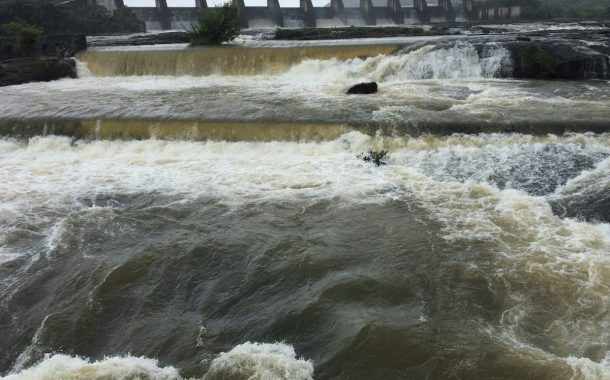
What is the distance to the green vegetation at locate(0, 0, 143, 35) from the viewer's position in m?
29.9

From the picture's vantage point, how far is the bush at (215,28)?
20250 millimetres

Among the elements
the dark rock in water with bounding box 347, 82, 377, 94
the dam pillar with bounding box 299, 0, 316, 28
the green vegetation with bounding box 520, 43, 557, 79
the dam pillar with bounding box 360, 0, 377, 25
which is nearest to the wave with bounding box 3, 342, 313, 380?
the dark rock in water with bounding box 347, 82, 377, 94

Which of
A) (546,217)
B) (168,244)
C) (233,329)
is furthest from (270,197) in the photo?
(546,217)

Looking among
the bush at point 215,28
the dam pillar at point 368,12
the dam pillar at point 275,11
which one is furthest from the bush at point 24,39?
the dam pillar at point 368,12

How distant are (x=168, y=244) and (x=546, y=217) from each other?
4.58m

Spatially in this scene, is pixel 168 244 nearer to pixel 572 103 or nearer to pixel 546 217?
pixel 546 217

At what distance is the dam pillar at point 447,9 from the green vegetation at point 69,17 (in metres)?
28.2

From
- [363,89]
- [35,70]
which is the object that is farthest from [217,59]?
[363,89]

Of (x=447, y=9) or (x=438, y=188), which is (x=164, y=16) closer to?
(x=447, y=9)

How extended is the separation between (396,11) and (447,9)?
5917 millimetres

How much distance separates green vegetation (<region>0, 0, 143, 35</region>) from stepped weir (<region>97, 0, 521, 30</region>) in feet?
7.32

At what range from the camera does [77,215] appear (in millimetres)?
7051

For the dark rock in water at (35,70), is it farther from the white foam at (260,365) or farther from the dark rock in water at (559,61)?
the white foam at (260,365)

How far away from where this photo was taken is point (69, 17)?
32719 mm
